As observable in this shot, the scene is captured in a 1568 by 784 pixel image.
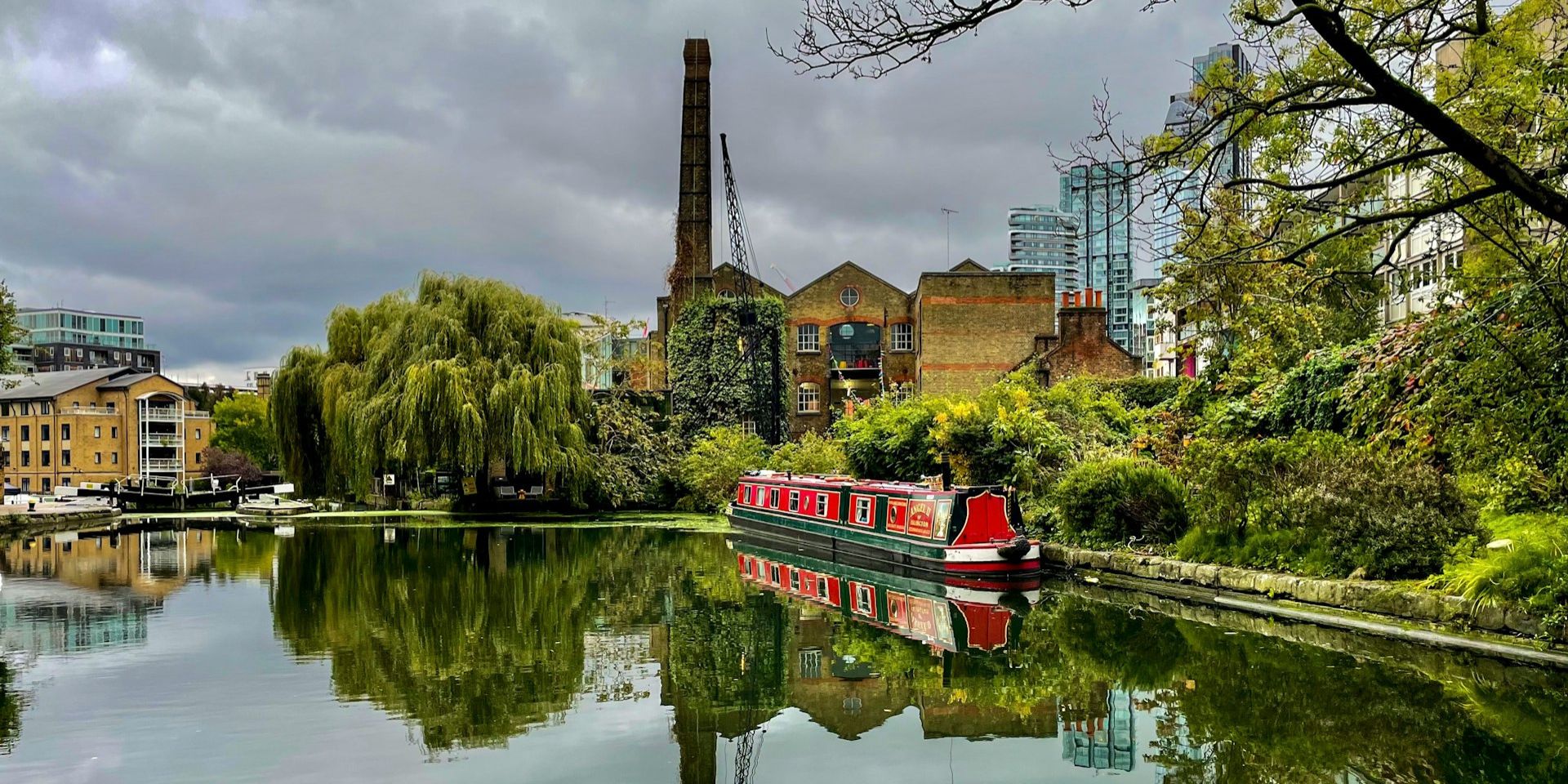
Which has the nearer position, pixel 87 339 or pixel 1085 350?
pixel 1085 350

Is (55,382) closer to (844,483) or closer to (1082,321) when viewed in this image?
(1082,321)

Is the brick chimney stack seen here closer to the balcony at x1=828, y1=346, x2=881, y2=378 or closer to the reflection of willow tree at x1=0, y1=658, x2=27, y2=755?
the balcony at x1=828, y1=346, x2=881, y2=378

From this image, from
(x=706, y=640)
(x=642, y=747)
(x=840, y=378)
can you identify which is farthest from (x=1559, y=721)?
(x=840, y=378)

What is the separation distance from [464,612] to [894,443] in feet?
38.0

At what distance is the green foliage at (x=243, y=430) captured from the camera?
6159 cm

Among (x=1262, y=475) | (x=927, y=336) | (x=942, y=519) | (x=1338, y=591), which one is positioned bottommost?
(x=1338, y=591)

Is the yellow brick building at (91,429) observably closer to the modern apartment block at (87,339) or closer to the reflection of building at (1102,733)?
the modern apartment block at (87,339)

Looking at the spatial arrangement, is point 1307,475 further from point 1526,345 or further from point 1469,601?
point 1526,345

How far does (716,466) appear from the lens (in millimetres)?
31656

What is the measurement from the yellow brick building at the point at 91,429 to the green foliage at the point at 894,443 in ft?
150

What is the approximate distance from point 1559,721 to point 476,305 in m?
26.4

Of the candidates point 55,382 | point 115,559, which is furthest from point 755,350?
point 55,382

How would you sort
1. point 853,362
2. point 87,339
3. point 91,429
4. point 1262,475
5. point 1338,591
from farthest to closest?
point 87,339, point 91,429, point 853,362, point 1262,475, point 1338,591

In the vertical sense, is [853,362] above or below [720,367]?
above
